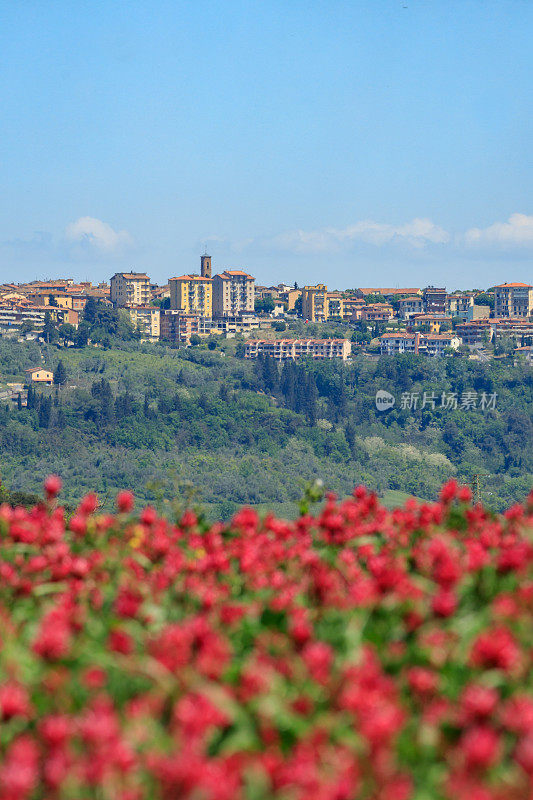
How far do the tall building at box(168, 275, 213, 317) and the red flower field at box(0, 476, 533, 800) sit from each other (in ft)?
495

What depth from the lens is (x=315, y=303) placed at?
161625mm

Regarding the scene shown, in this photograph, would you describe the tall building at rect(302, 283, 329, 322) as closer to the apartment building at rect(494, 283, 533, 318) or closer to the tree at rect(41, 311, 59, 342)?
the apartment building at rect(494, 283, 533, 318)

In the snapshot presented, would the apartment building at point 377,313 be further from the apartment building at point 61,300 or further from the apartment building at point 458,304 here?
the apartment building at point 61,300

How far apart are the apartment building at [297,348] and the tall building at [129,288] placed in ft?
78.0

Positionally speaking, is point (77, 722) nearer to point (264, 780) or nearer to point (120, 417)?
point (264, 780)

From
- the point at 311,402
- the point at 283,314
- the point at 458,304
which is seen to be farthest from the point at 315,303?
the point at 311,402

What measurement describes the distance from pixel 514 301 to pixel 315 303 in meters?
26.9

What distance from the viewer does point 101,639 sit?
3664mm

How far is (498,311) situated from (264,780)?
164323mm

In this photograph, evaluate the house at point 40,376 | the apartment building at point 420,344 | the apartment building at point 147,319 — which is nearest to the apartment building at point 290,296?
the apartment building at point 420,344

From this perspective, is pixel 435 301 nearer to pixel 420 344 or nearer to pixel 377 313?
pixel 377 313

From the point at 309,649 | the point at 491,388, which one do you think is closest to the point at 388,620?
the point at 309,649

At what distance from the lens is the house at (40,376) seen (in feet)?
390

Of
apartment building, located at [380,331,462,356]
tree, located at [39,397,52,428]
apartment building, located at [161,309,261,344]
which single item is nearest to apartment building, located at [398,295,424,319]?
apartment building, located at [380,331,462,356]
